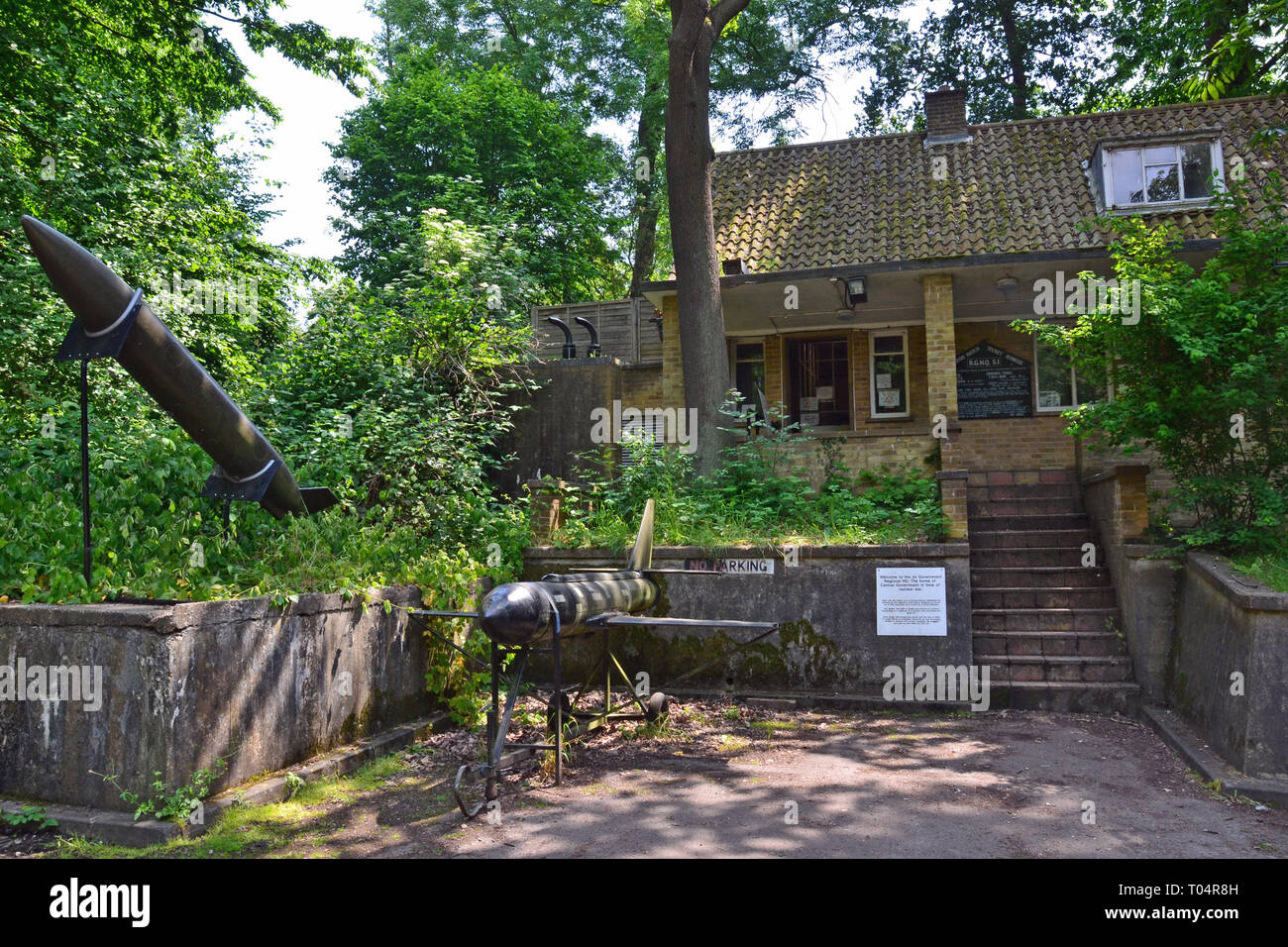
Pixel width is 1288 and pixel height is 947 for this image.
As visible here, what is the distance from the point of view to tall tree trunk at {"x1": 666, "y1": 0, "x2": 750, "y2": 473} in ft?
39.9

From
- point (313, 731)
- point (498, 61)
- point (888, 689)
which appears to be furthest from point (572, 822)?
point (498, 61)

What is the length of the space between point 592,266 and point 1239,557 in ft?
70.7

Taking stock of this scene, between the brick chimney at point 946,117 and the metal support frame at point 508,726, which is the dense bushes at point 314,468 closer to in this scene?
the metal support frame at point 508,726

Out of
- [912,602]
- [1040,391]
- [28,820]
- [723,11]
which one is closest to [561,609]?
[28,820]

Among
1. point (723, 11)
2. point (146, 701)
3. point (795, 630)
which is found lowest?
point (795, 630)

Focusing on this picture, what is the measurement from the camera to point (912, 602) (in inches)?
352

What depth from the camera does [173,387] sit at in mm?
6203

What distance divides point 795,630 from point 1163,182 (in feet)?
33.3

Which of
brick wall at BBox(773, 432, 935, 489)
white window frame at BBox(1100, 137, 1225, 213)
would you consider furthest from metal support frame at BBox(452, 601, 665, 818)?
white window frame at BBox(1100, 137, 1225, 213)

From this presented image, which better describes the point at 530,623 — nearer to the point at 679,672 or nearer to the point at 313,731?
the point at 313,731

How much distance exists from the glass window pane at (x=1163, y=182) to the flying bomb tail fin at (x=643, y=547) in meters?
10.5

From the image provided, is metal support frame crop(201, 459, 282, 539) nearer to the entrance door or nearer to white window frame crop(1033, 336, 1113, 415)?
the entrance door

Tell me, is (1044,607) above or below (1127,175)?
below

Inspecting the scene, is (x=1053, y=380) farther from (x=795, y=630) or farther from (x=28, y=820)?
(x=28, y=820)
